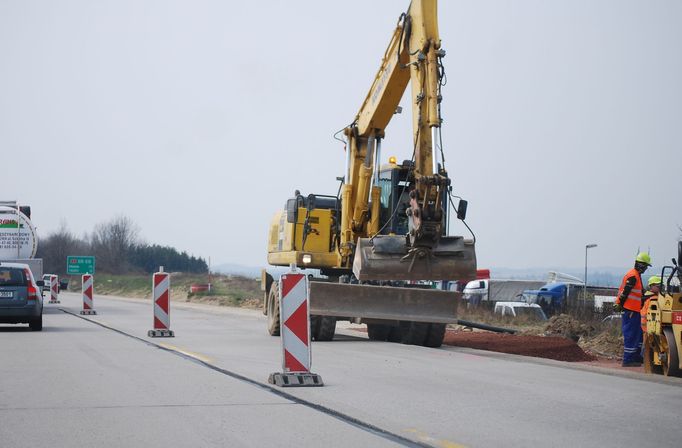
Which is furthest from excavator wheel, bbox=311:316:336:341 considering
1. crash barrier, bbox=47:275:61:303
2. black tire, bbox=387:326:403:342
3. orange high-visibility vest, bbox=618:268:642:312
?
crash barrier, bbox=47:275:61:303

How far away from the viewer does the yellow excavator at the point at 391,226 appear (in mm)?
17219

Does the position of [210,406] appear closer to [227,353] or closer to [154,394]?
[154,394]

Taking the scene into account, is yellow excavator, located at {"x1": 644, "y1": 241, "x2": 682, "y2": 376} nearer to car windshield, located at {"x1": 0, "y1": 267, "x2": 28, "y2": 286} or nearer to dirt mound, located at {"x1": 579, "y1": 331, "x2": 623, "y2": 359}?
dirt mound, located at {"x1": 579, "y1": 331, "x2": 623, "y2": 359}

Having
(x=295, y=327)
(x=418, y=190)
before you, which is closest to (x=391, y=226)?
(x=418, y=190)

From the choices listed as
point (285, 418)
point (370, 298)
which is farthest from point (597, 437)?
point (370, 298)

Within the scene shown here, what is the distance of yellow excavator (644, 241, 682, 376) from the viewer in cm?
1333

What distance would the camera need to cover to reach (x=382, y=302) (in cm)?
1830

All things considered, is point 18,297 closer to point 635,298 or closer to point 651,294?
point 635,298

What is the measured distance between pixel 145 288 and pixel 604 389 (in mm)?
78846

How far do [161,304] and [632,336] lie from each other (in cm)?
992

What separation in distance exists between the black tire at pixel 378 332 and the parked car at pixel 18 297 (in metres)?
7.81

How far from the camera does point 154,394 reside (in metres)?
10.1

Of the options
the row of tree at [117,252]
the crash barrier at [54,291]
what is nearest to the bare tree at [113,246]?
the row of tree at [117,252]

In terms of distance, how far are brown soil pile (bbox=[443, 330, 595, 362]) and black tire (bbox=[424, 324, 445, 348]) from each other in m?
1.29
